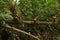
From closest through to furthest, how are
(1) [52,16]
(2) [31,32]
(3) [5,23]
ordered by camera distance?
(3) [5,23] < (2) [31,32] < (1) [52,16]

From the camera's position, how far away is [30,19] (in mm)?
1713

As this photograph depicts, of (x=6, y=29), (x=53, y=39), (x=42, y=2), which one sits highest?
(x=42, y=2)

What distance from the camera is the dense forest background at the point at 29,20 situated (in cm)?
156

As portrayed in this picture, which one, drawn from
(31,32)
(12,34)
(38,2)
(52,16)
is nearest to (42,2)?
(38,2)

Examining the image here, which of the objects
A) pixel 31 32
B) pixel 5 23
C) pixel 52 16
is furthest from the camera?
pixel 52 16

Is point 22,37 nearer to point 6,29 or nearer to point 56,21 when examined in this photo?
point 6,29

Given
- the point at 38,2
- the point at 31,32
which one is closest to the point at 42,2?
the point at 38,2

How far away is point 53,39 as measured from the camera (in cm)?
173

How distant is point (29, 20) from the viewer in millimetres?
1706

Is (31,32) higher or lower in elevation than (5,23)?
lower

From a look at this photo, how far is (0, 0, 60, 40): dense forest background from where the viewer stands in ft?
5.12

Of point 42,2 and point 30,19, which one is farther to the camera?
point 42,2

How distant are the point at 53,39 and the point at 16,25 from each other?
14.8 inches

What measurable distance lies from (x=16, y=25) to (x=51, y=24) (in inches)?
13.7
